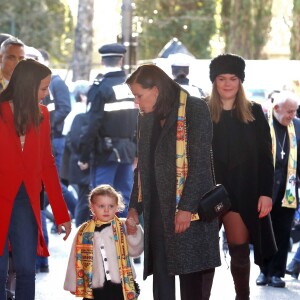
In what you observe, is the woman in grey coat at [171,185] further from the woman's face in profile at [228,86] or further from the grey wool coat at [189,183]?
the woman's face in profile at [228,86]

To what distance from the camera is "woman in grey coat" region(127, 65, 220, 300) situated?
280 inches

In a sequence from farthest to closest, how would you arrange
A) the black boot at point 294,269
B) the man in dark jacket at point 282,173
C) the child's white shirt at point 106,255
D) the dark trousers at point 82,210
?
the dark trousers at point 82,210 < the black boot at point 294,269 < the man in dark jacket at point 282,173 < the child's white shirt at point 106,255

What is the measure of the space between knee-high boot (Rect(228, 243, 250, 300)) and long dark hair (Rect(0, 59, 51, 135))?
1804mm

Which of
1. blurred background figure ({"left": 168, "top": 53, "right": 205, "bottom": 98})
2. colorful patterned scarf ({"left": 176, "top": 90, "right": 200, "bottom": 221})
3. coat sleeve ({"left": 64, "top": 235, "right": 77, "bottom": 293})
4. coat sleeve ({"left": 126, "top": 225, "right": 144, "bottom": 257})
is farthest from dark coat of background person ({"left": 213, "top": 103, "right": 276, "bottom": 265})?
blurred background figure ({"left": 168, "top": 53, "right": 205, "bottom": 98})

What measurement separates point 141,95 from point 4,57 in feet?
6.30

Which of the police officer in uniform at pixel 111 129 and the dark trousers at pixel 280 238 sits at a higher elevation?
the police officer in uniform at pixel 111 129

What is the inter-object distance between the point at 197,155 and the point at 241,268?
1.44 metres

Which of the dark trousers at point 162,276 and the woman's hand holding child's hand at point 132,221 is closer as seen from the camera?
the dark trousers at point 162,276

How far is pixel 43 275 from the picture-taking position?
10.9m

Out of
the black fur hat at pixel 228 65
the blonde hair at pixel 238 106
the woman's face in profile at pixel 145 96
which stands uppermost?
the black fur hat at pixel 228 65

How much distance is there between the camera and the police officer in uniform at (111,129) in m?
11.7

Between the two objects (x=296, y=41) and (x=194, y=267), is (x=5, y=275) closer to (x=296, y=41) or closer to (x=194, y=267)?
(x=194, y=267)

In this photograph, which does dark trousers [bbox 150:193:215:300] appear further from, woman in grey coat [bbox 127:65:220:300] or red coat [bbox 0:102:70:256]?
red coat [bbox 0:102:70:256]

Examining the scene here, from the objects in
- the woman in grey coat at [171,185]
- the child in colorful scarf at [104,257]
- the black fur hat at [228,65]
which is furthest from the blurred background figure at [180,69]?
the woman in grey coat at [171,185]
